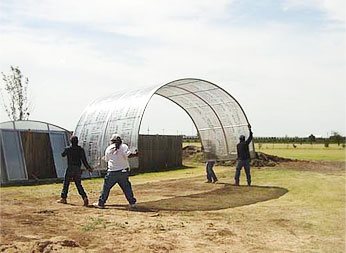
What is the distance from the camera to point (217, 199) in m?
14.4

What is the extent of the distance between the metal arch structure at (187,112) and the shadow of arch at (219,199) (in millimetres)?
3278

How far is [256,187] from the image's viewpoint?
1759 centimetres

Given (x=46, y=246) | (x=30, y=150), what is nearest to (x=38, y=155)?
(x=30, y=150)

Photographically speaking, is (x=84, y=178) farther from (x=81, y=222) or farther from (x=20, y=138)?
(x=81, y=222)

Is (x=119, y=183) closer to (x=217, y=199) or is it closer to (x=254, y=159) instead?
(x=217, y=199)

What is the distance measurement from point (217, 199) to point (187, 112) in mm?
8903

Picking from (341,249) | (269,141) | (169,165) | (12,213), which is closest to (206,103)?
(169,165)

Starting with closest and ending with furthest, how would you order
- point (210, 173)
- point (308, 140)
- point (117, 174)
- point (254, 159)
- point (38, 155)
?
point (117, 174) < point (210, 173) < point (38, 155) < point (254, 159) < point (308, 140)

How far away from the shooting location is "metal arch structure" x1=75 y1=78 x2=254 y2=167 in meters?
17.9

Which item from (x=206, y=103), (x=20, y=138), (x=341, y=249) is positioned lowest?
(x=341, y=249)

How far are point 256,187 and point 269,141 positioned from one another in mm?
77274

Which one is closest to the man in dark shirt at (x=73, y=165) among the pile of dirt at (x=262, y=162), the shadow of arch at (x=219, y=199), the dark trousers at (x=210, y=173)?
the shadow of arch at (x=219, y=199)

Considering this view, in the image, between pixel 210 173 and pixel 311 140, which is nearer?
pixel 210 173

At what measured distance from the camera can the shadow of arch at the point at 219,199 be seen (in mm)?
12734
